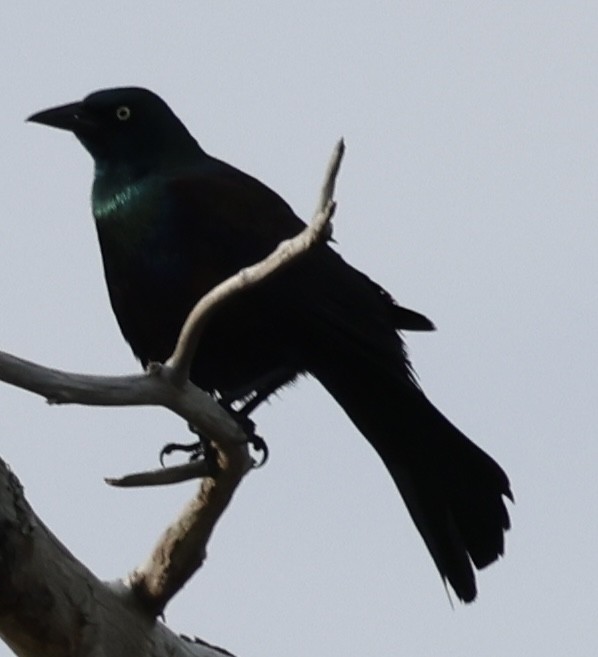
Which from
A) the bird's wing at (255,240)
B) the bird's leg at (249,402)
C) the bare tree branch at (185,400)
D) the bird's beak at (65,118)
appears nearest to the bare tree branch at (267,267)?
the bare tree branch at (185,400)

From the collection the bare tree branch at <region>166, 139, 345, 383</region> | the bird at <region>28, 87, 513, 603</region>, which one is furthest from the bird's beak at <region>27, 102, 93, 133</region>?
the bare tree branch at <region>166, 139, 345, 383</region>

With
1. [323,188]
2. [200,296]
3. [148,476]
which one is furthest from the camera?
[200,296]

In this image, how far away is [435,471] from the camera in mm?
5594

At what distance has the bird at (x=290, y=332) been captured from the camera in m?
5.50

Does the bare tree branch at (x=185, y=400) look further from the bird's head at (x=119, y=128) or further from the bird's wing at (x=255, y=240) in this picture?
the bird's head at (x=119, y=128)

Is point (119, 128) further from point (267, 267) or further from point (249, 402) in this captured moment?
point (267, 267)

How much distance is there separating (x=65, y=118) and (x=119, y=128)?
0.19 metres

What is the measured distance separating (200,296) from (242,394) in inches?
13.9

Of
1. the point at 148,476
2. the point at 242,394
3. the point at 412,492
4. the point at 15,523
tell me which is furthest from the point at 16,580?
the point at 412,492

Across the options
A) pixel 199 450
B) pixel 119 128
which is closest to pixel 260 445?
pixel 199 450

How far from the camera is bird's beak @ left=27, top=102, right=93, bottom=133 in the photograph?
5969 mm

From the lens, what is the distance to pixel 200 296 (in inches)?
215

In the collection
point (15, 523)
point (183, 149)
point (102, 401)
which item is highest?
point (183, 149)

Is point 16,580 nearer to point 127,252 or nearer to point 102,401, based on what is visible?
point 102,401
